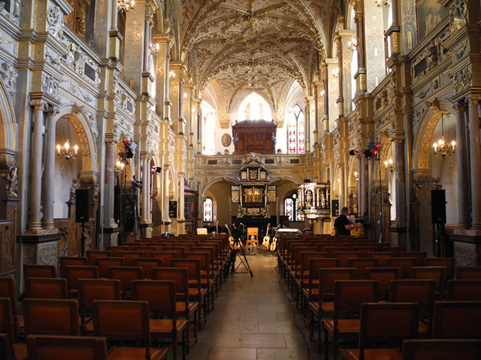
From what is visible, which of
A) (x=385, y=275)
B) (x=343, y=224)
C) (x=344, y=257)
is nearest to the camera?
(x=385, y=275)

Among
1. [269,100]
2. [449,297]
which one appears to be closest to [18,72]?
[449,297]

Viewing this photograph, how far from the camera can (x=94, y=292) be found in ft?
13.8

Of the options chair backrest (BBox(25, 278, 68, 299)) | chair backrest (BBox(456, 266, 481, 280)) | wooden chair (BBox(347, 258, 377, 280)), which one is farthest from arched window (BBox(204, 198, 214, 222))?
chair backrest (BBox(25, 278, 68, 299))

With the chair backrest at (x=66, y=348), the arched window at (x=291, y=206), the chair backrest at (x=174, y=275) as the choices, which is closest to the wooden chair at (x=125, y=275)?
the chair backrest at (x=174, y=275)

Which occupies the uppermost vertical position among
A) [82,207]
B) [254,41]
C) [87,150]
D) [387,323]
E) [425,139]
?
[254,41]

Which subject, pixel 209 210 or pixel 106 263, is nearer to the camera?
pixel 106 263

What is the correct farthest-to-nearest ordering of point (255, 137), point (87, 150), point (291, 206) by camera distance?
1. point (291, 206)
2. point (255, 137)
3. point (87, 150)

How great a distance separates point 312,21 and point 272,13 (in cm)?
253

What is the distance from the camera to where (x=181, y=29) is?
73.5ft

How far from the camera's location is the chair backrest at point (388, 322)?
3.33 meters

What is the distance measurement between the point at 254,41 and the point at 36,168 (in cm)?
2142

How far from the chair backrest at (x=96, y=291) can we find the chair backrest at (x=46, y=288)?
0.86 feet

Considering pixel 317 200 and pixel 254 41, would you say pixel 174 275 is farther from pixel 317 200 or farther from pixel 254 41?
pixel 254 41

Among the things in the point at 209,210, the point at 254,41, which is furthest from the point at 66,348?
the point at 209,210
